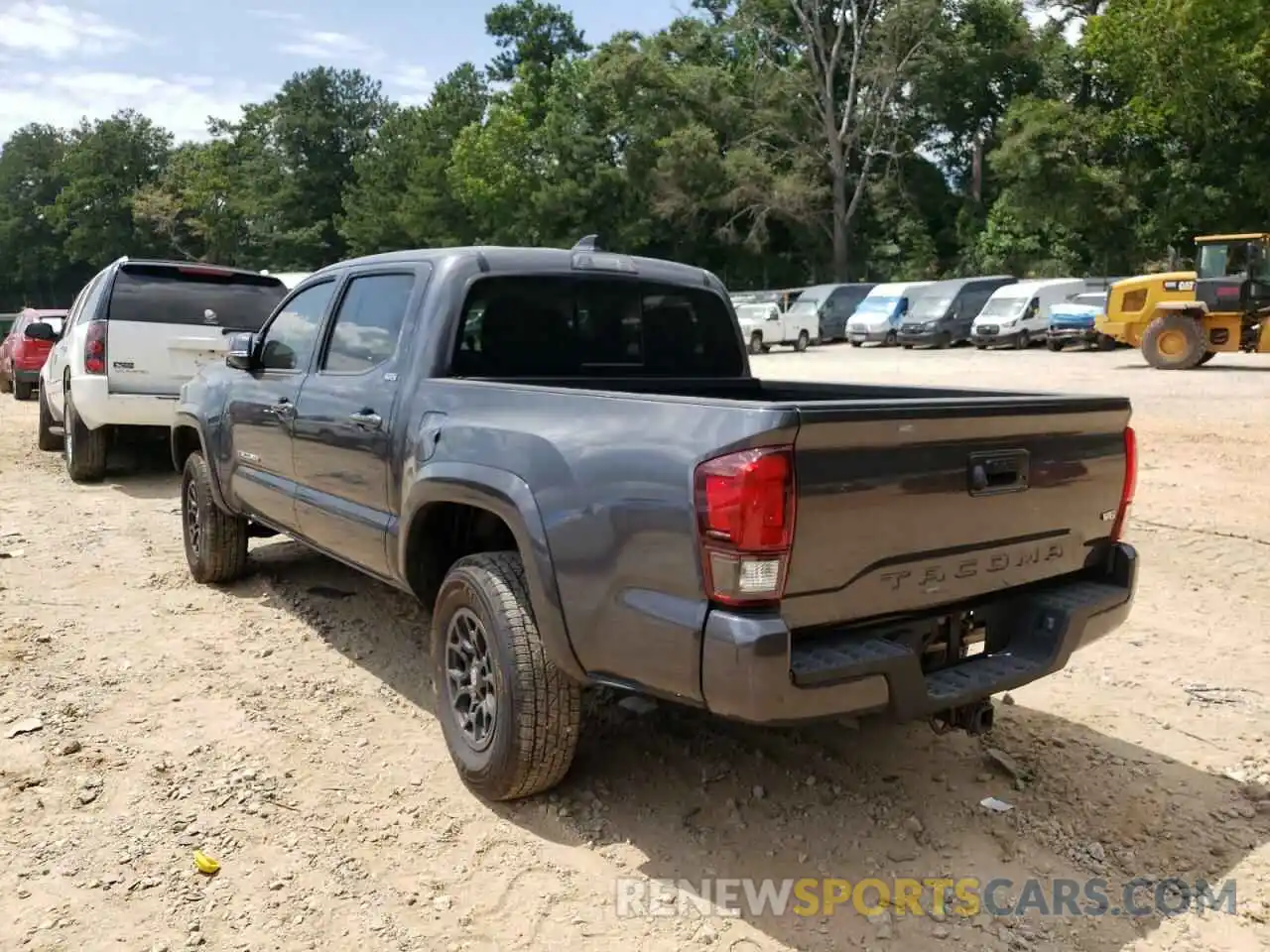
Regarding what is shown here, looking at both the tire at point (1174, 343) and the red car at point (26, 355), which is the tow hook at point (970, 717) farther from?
the tire at point (1174, 343)

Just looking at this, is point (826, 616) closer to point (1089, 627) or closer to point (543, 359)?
point (1089, 627)

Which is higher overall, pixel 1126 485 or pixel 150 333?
pixel 150 333

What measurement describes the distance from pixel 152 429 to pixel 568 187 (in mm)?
37916

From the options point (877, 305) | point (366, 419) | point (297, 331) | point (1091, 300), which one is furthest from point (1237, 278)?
point (366, 419)

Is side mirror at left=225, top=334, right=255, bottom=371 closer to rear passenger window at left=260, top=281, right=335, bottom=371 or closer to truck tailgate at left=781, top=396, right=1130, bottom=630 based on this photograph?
rear passenger window at left=260, top=281, right=335, bottom=371

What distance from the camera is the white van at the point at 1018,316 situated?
92.8 ft

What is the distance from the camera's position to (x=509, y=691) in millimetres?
3381

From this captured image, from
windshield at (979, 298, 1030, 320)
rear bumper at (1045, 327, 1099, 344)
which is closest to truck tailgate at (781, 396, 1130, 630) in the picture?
rear bumper at (1045, 327, 1099, 344)

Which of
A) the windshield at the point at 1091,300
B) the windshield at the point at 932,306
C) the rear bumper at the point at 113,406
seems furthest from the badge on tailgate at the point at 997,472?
the windshield at the point at 932,306

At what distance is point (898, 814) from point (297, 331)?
3563 millimetres

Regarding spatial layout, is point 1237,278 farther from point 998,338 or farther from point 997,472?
point 997,472

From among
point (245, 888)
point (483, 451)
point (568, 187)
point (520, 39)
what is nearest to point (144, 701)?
point (245, 888)

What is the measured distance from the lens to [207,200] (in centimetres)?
6531

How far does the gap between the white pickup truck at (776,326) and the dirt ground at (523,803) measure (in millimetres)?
26242
